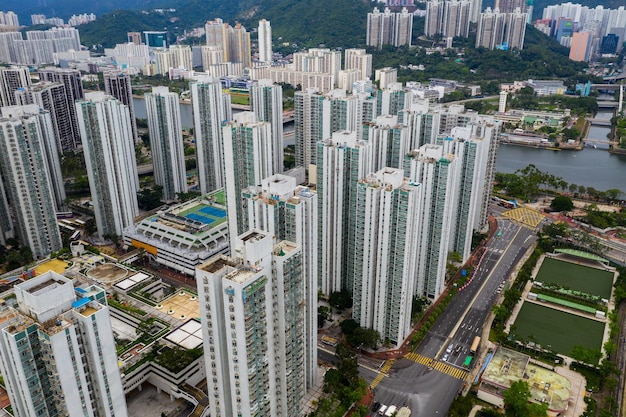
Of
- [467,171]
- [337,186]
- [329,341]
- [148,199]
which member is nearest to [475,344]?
[329,341]

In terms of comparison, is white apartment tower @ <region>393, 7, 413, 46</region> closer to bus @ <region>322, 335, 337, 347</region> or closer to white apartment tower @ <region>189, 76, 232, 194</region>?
white apartment tower @ <region>189, 76, 232, 194</region>

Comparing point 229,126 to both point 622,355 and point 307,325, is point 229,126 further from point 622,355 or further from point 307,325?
point 622,355

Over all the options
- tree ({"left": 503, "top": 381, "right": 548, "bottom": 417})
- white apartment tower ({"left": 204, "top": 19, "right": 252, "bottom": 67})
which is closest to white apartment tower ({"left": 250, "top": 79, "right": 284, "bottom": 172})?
tree ({"left": 503, "top": 381, "right": 548, "bottom": 417})

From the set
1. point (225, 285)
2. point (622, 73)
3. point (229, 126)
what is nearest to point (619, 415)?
point (225, 285)

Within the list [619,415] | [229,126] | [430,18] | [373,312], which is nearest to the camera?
[619,415]

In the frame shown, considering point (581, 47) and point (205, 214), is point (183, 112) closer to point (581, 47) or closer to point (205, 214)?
point (205, 214)

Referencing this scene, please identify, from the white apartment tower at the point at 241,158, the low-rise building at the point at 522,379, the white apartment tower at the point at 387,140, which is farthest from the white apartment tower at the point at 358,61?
the low-rise building at the point at 522,379

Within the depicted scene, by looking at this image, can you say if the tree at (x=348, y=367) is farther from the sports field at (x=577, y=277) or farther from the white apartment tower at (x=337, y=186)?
the sports field at (x=577, y=277)
